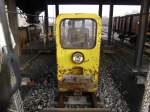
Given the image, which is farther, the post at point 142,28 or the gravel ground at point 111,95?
the post at point 142,28

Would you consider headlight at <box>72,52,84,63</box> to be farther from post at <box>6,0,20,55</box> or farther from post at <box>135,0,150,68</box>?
post at <box>135,0,150,68</box>

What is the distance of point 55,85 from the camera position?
277 inches

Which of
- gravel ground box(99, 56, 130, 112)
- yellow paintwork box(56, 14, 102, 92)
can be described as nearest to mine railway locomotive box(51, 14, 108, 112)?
yellow paintwork box(56, 14, 102, 92)

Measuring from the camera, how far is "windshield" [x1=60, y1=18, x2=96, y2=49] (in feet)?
17.9

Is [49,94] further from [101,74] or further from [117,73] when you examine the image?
[117,73]

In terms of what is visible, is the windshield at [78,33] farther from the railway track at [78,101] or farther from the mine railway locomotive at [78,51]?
the railway track at [78,101]

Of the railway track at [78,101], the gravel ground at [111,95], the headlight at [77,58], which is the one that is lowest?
the gravel ground at [111,95]

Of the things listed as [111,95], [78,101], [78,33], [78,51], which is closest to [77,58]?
[78,51]

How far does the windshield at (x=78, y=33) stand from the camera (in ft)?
17.9

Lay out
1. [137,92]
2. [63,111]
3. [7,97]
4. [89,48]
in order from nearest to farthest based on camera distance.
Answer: [7,97] → [63,111] → [89,48] → [137,92]

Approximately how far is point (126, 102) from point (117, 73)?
3.28 m

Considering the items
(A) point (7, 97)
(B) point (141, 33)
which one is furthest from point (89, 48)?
(B) point (141, 33)

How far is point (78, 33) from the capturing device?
5.62 metres

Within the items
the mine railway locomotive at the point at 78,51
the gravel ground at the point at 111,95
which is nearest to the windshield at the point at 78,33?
the mine railway locomotive at the point at 78,51
